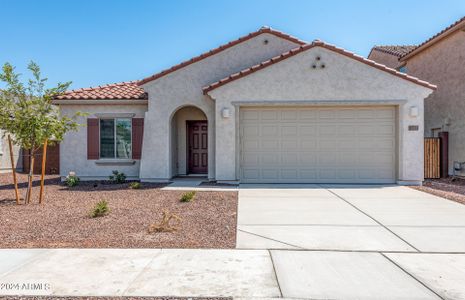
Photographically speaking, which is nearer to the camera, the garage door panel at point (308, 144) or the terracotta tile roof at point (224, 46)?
the garage door panel at point (308, 144)

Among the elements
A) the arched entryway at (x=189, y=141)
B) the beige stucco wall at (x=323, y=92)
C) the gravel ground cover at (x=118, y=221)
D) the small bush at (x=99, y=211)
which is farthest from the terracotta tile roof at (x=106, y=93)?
the small bush at (x=99, y=211)

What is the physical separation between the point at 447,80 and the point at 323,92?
758cm

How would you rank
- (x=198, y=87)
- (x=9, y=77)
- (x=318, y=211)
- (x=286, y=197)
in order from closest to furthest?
(x=318, y=211), (x=9, y=77), (x=286, y=197), (x=198, y=87)

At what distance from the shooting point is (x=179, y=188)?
11.9m

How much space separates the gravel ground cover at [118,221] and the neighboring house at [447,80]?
36.0 ft

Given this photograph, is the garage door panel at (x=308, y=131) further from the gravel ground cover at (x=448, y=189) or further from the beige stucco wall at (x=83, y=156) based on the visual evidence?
the beige stucco wall at (x=83, y=156)

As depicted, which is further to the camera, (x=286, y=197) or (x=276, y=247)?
(x=286, y=197)

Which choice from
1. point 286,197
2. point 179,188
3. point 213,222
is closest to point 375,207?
point 286,197

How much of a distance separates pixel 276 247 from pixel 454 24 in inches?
584

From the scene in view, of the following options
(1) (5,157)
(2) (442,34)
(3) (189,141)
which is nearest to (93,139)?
(3) (189,141)

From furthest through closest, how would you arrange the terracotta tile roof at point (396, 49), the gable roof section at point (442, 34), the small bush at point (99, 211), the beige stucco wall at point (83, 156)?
the terracotta tile roof at point (396, 49), the gable roof section at point (442, 34), the beige stucco wall at point (83, 156), the small bush at point (99, 211)

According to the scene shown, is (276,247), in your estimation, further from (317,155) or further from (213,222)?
(317,155)

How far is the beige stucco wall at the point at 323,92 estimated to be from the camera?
12.3m

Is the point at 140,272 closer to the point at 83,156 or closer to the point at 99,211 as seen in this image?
the point at 99,211
